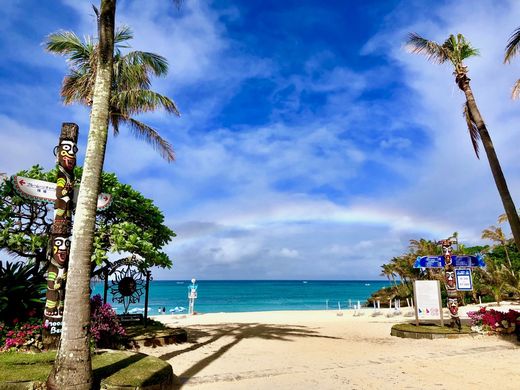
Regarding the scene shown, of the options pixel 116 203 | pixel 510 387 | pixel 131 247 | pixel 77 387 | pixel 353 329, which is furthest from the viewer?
pixel 353 329

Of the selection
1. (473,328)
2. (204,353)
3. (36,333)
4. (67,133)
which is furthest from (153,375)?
(473,328)

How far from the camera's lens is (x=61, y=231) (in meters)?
8.95

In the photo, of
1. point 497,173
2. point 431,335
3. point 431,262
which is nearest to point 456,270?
point 431,262

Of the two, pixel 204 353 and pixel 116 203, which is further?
pixel 116 203

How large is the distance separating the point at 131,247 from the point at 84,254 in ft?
15.5

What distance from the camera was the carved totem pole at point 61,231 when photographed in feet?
28.1

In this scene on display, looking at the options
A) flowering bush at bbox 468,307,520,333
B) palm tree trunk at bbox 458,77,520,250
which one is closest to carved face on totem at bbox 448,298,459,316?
flowering bush at bbox 468,307,520,333

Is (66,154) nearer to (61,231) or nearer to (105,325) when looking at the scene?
(61,231)

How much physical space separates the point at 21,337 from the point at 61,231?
2.59 m

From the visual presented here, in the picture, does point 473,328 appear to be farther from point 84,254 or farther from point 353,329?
point 84,254

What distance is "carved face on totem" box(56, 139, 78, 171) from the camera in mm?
9312

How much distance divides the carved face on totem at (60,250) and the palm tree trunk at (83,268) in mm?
3267

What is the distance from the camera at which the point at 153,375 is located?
689 centimetres

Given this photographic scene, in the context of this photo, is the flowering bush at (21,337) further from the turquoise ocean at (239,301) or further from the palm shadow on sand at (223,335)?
the turquoise ocean at (239,301)
